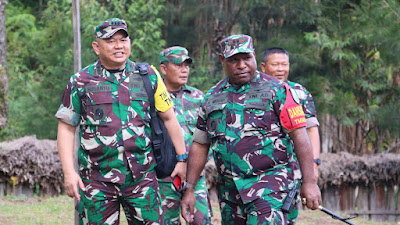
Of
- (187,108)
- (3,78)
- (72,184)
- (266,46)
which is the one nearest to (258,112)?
(72,184)

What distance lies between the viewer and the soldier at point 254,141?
4156 mm

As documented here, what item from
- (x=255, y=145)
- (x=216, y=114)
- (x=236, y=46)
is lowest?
(x=255, y=145)

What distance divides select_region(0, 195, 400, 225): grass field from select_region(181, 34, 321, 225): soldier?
411 cm

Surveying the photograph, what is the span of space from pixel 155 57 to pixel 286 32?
246cm

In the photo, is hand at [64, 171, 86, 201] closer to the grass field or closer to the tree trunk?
the grass field

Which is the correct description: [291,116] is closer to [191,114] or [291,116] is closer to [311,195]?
[311,195]

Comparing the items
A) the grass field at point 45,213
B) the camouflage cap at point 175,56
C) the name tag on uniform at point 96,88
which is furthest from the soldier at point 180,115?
the grass field at point 45,213

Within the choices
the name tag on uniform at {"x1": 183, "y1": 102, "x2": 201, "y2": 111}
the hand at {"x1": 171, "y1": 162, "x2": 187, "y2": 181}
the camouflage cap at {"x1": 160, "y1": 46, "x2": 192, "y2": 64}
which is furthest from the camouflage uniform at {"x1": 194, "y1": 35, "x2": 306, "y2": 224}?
the camouflage cap at {"x1": 160, "y1": 46, "x2": 192, "y2": 64}

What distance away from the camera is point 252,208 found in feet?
13.8

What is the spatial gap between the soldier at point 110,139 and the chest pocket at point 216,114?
0.44 meters

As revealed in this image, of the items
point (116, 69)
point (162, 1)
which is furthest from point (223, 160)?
point (162, 1)

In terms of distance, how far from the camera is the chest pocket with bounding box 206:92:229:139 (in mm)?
4355

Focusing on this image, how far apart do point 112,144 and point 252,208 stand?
3.45 feet

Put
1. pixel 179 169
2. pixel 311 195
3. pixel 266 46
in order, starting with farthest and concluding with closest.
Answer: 1. pixel 266 46
2. pixel 179 169
3. pixel 311 195
